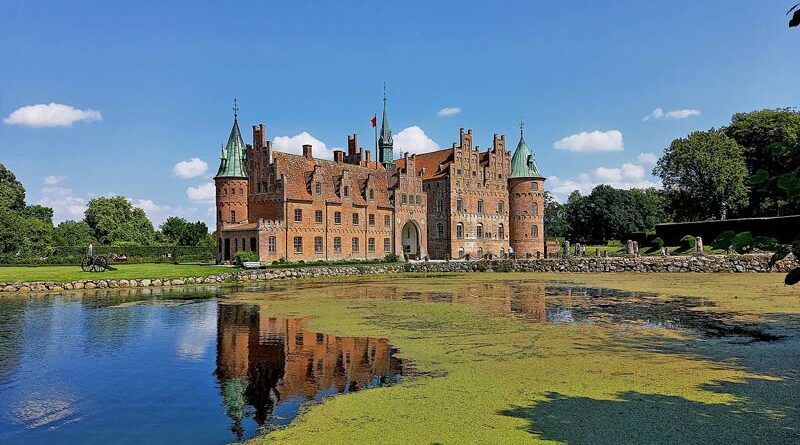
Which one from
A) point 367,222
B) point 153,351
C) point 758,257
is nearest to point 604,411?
point 153,351

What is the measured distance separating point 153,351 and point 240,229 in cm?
3493

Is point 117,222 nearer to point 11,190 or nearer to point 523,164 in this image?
point 11,190

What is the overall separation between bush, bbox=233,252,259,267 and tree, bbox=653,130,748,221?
43.2 m

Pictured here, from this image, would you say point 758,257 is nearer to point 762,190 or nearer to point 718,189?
point 718,189

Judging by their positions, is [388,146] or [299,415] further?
[388,146]

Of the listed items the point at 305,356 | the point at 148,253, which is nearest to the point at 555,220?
the point at 148,253

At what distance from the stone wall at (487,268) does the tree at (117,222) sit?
54835mm

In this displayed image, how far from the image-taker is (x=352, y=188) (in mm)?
56094

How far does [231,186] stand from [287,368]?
137 ft

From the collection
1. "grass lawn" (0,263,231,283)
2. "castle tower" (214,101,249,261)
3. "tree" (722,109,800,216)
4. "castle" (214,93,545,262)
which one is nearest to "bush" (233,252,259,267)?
"castle" (214,93,545,262)

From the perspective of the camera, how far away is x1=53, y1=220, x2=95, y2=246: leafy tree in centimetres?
8131

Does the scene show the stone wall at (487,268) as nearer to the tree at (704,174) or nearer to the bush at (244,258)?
the bush at (244,258)

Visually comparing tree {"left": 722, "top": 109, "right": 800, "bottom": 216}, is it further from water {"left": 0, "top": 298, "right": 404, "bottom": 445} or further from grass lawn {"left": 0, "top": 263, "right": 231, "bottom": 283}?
water {"left": 0, "top": 298, "right": 404, "bottom": 445}

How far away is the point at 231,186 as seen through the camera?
5097 cm
